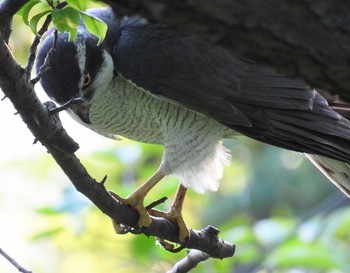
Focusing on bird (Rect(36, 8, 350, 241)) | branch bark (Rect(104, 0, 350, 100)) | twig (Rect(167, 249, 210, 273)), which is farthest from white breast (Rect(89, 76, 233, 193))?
branch bark (Rect(104, 0, 350, 100))

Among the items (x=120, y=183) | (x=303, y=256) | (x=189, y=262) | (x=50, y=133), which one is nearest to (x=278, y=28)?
(x=50, y=133)

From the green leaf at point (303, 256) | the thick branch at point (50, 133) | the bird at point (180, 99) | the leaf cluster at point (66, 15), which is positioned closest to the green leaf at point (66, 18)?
the leaf cluster at point (66, 15)

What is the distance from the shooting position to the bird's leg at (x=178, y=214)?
3351mm

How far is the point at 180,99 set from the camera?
3449 mm

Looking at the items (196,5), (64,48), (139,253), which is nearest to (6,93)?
(196,5)

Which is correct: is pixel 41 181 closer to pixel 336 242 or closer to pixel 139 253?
pixel 336 242

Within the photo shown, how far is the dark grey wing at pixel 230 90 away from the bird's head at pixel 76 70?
0.34 feet

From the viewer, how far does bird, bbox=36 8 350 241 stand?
344cm

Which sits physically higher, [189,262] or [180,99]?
[180,99]

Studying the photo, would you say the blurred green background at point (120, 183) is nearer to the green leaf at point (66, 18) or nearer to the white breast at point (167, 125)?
the white breast at point (167, 125)

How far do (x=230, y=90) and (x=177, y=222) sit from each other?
27.1 inches

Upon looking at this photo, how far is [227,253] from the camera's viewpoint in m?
3.29

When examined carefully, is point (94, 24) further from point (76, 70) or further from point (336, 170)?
→ point (336, 170)

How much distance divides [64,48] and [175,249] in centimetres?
115
